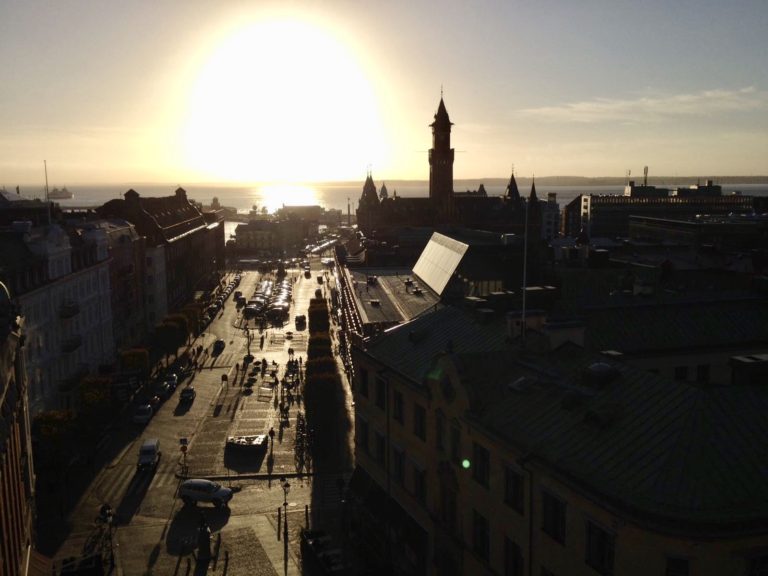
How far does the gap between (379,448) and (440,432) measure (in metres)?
7.35

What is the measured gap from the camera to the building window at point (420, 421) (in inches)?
1187

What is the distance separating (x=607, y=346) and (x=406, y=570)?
13963 mm

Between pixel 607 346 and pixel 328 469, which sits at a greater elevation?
pixel 607 346

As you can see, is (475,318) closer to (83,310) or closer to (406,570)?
(406,570)

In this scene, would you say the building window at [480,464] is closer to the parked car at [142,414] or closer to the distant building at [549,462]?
the distant building at [549,462]

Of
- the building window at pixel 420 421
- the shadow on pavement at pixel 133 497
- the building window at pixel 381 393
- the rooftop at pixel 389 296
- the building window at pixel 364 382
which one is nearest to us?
the building window at pixel 420 421

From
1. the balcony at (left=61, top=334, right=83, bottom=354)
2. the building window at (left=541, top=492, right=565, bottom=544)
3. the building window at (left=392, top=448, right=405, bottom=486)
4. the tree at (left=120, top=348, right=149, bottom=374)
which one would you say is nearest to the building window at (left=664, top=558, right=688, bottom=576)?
the building window at (left=541, top=492, right=565, bottom=544)

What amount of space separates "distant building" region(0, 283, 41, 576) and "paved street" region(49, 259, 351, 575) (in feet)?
20.8

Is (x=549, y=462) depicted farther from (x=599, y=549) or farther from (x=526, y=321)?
(x=526, y=321)

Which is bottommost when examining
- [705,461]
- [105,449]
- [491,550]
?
[105,449]

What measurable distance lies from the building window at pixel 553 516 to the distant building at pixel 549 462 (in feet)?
0.17

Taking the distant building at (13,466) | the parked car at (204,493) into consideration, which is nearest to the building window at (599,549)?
the distant building at (13,466)

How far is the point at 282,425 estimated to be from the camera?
5559 cm

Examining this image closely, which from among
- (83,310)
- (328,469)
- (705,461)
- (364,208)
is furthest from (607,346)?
(364,208)
